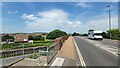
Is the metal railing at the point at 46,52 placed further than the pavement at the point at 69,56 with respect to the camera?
Yes

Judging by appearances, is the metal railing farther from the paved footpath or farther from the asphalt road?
the asphalt road

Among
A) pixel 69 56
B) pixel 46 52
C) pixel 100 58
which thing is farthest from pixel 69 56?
pixel 46 52

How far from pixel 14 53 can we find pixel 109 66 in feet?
137

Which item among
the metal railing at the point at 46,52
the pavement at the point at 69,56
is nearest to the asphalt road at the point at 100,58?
the pavement at the point at 69,56

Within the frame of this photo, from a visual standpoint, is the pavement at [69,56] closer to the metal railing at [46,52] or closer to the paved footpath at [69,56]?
the paved footpath at [69,56]

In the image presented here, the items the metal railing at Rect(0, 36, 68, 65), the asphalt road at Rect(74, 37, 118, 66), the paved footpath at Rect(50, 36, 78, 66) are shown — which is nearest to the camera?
the asphalt road at Rect(74, 37, 118, 66)

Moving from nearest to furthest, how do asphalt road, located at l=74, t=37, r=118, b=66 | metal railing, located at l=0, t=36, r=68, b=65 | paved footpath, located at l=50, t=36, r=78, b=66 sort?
asphalt road, located at l=74, t=37, r=118, b=66
paved footpath, located at l=50, t=36, r=78, b=66
metal railing, located at l=0, t=36, r=68, b=65

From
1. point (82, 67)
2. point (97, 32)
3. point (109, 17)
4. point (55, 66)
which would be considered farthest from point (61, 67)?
point (109, 17)

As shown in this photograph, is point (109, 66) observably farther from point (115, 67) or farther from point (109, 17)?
point (109, 17)

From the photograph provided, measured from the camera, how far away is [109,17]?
5891cm

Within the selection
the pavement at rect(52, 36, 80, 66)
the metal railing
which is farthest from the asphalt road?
the metal railing

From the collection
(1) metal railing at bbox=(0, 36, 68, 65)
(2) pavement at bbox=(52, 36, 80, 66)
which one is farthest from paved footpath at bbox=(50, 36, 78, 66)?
(1) metal railing at bbox=(0, 36, 68, 65)

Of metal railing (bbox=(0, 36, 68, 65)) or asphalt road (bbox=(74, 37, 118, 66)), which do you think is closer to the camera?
asphalt road (bbox=(74, 37, 118, 66))

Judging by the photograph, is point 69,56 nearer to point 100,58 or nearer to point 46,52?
point 100,58
